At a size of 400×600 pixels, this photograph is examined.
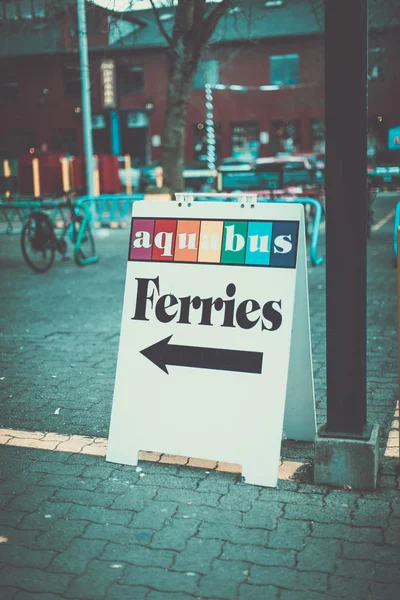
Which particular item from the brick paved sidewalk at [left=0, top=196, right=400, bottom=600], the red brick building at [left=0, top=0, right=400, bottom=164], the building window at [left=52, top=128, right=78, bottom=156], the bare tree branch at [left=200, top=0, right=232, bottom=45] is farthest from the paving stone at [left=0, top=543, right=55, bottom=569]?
the building window at [left=52, top=128, right=78, bottom=156]

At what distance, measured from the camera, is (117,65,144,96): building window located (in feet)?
151

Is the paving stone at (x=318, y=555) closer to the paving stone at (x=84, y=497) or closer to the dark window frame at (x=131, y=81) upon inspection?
the paving stone at (x=84, y=497)

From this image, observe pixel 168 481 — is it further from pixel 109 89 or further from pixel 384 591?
pixel 109 89

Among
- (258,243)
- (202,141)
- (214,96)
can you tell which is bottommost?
(258,243)

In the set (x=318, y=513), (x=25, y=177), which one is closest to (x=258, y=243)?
(x=318, y=513)

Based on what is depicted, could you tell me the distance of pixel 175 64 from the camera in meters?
14.6

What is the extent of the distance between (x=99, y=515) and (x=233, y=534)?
0.69 m

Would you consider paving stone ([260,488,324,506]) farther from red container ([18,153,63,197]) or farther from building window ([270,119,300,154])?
building window ([270,119,300,154])

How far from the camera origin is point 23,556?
3.37 metres

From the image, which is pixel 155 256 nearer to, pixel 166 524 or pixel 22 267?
pixel 166 524

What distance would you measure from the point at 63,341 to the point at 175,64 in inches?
343

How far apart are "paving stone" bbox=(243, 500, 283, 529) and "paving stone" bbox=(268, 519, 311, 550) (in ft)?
0.16

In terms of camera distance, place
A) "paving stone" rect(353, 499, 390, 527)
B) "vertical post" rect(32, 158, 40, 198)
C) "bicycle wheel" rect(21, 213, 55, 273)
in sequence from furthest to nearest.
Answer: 1. "vertical post" rect(32, 158, 40, 198)
2. "bicycle wheel" rect(21, 213, 55, 273)
3. "paving stone" rect(353, 499, 390, 527)

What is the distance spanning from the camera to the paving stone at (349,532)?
3.46 meters
